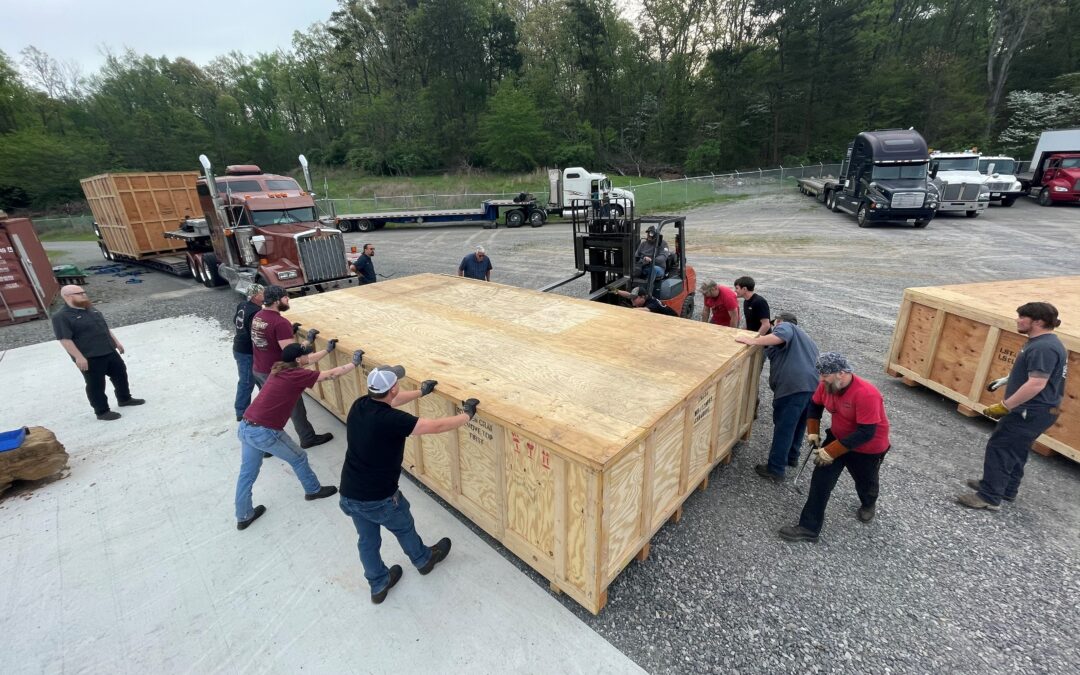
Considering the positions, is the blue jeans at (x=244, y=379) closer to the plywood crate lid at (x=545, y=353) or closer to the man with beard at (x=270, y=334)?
the man with beard at (x=270, y=334)

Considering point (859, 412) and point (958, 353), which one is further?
point (958, 353)

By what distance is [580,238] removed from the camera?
8609 mm

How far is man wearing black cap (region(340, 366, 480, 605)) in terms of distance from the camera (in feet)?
9.77

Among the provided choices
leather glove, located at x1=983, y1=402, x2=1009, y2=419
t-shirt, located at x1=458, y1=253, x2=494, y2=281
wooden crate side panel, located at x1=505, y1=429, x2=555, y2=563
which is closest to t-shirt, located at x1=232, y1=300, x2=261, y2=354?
wooden crate side panel, located at x1=505, y1=429, x2=555, y2=563

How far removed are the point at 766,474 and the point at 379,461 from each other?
397 centimetres

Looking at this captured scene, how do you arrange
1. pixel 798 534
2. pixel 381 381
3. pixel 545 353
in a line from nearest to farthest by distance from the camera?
pixel 381 381, pixel 798 534, pixel 545 353

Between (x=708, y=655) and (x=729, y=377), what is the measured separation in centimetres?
239

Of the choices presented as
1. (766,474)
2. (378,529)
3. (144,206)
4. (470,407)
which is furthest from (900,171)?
(144,206)

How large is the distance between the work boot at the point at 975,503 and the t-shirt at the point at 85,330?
1006 centimetres

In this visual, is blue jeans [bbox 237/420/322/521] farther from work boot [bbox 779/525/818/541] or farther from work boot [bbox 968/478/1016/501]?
work boot [bbox 968/478/1016/501]

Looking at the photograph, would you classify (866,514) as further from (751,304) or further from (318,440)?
(318,440)

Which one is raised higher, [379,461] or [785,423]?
[379,461]

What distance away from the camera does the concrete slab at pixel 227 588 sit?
10.1ft

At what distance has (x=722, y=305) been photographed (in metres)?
6.23
